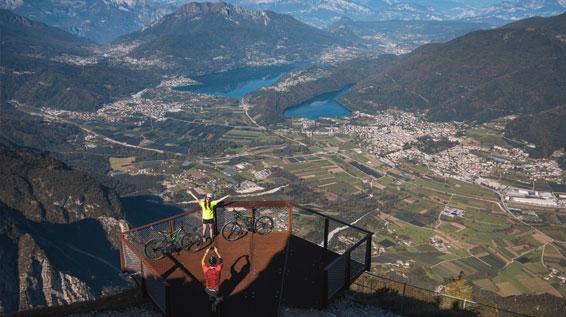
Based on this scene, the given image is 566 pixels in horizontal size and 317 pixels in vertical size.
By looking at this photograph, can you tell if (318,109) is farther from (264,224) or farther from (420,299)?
(420,299)

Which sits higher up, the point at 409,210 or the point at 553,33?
the point at 553,33

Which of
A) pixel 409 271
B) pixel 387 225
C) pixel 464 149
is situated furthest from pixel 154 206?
pixel 464 149

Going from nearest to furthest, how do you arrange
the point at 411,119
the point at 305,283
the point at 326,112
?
the point at 305,283
the point at 411,119
the point at 326,112

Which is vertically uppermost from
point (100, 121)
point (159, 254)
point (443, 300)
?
point (159, 254)

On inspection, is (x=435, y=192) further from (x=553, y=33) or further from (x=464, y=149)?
(x=553, y=33)

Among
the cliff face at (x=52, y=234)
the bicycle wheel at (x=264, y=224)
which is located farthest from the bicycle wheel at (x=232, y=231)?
the cliff face at (x=52, y=234)

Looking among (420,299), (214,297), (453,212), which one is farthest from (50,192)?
(214,297)

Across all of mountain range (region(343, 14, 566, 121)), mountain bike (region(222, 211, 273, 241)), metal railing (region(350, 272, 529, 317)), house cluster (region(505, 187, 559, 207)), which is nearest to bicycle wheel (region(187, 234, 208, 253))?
mountain bike (region(222, 211, 273, 241))

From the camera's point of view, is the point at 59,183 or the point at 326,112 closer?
the point at 59,183
